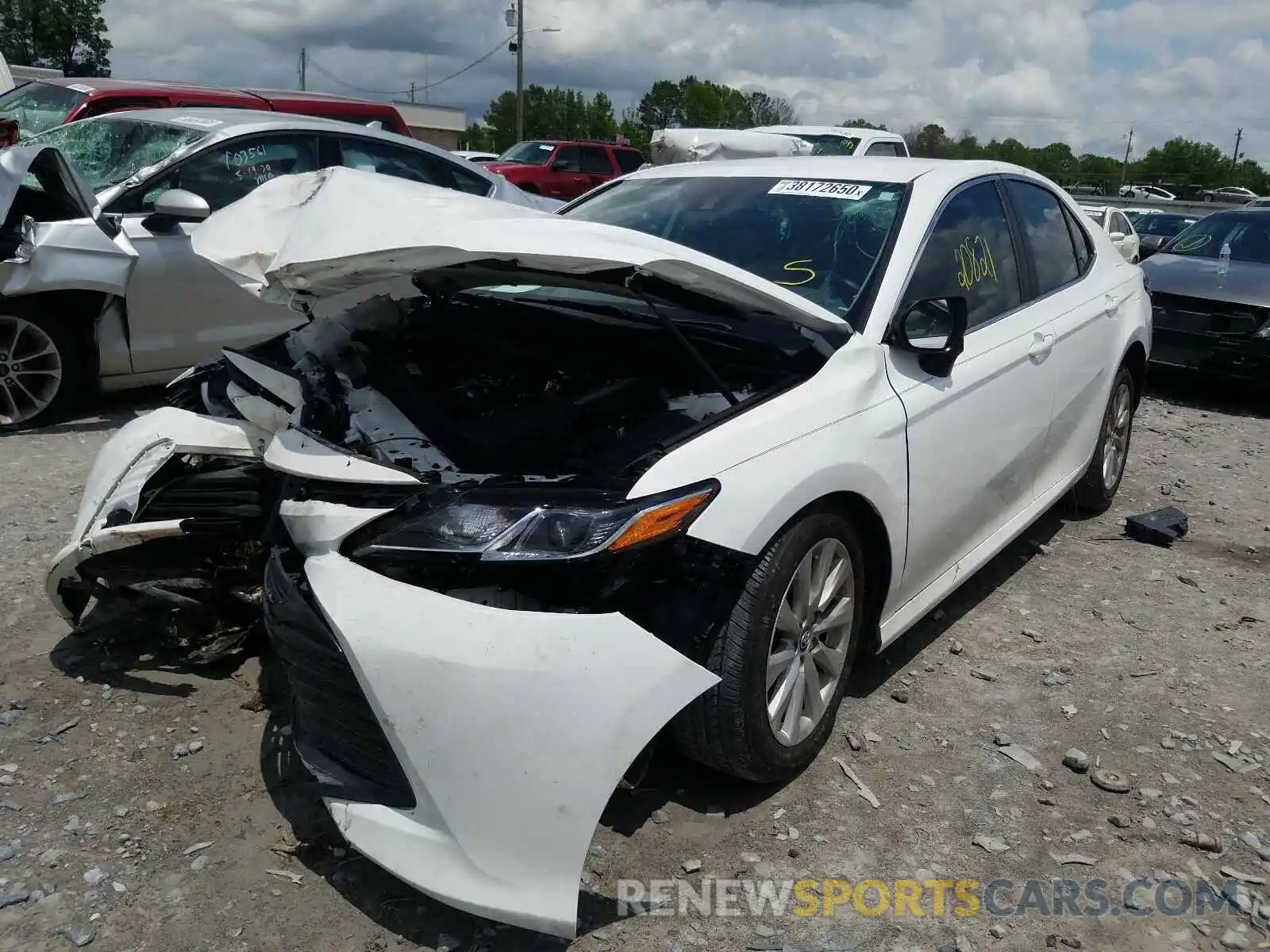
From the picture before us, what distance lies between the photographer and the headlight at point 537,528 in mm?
2256

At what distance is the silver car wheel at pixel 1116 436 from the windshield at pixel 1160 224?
1523cm

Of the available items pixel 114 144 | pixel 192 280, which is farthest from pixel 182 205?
pixel 114 144

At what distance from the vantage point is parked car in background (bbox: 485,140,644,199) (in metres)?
21.0

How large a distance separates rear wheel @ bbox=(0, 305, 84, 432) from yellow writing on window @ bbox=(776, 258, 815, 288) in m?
4.35

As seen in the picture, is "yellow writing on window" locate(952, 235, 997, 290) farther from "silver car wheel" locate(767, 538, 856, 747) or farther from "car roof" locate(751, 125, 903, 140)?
"car roof" locate(751, 125, 903, 140)

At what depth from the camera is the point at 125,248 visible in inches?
226

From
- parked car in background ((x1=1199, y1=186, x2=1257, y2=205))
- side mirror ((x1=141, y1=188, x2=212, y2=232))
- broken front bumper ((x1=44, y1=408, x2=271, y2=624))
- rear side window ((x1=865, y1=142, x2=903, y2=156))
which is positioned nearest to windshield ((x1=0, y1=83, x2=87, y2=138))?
side mirror ((x1=141, y1=188, x2=212, y2=232))

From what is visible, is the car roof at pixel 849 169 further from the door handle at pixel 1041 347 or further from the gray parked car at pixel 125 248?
the gray parked car at pixel 125 248

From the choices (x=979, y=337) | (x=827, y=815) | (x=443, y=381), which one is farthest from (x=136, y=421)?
(x=979, y=337)

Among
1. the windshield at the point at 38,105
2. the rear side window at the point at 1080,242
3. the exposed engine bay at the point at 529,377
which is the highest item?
the windshield at the point at 38,105

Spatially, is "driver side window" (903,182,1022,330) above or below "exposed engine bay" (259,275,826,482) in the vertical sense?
above

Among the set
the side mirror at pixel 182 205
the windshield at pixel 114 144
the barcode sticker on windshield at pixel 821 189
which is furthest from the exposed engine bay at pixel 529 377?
the windshield at pixel 114 144

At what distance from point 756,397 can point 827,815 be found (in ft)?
3.71

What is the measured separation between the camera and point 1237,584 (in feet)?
14.7
